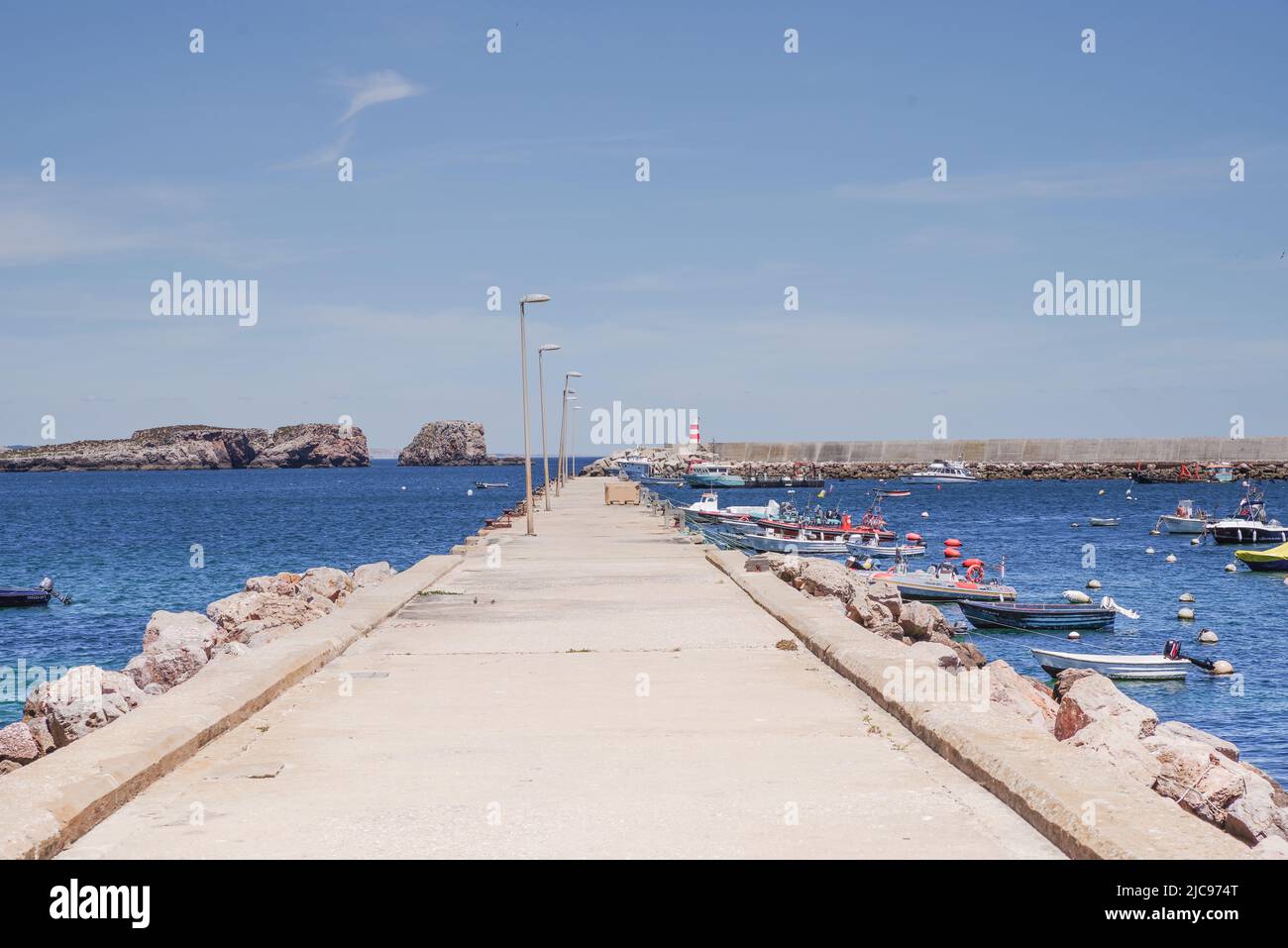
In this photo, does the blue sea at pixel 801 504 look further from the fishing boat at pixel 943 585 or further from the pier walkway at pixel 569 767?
the pier walkway at pixel 569 767

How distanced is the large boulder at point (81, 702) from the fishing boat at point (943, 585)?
24103 mm

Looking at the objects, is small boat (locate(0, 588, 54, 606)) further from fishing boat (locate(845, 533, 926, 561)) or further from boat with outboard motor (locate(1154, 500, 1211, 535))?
boat with outboard motor (locate(1154, 500, 1211, 535))

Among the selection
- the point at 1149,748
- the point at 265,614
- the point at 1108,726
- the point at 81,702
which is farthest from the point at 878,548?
the point at 81,702

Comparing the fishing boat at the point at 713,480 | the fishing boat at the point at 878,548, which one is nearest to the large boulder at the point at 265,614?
the fishing boat at the point at 878,548

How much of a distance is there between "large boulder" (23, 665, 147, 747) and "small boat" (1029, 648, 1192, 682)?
17.1 metres

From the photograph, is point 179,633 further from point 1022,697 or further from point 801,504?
point 801,504

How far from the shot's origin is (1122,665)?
2553 cm

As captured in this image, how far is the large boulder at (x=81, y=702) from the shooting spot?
12.5 m

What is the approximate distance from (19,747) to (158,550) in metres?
54.5

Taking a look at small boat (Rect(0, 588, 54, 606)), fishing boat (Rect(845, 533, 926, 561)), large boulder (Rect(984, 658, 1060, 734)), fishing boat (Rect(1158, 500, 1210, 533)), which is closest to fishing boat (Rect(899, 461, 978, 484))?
fishing boat (Rect(1158, 500, 1210, 533))

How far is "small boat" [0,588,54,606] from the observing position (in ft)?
126

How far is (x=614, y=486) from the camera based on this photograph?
61125 mm
